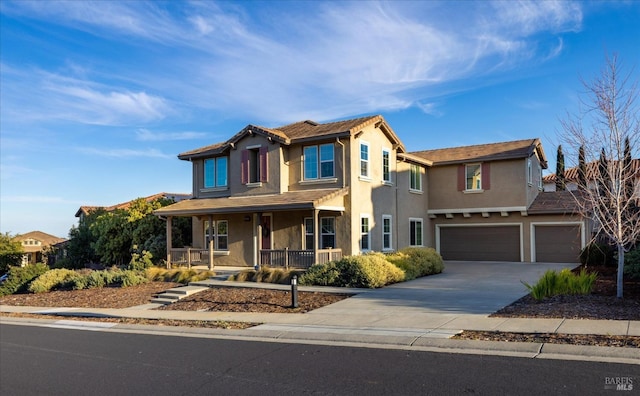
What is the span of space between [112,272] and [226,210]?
598 centimetres

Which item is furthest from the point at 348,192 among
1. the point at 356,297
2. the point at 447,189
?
the point at 447,189

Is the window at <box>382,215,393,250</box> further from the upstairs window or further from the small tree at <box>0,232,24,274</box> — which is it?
the small tree at <box>0,232,24,274</box>

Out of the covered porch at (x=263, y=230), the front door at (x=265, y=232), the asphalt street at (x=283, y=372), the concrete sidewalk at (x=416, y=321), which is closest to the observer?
the asphalt street at (x=283, y=372)

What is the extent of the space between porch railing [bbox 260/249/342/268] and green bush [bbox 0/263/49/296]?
11.4m

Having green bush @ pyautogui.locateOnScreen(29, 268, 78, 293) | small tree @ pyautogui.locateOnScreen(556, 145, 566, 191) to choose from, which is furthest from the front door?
small tree @ pyautogui.locateOnScreen(556, 145, 566, 191)

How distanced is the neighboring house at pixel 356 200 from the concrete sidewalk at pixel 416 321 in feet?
14.9

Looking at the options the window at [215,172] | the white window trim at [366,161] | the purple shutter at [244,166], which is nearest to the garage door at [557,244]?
the white window trim at [366,161]

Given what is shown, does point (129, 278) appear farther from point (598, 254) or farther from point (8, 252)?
point (598, 254)

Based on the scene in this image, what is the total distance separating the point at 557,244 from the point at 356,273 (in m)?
13.5

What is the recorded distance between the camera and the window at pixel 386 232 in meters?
24.6

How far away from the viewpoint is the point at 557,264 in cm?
2511

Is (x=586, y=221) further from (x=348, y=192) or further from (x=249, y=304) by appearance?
(x=249, y=304)

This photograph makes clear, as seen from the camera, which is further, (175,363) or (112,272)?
(112,272)

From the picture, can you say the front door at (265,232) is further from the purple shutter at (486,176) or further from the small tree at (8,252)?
the small tree at (8,252)
